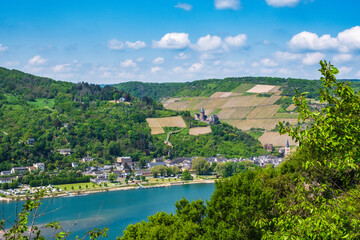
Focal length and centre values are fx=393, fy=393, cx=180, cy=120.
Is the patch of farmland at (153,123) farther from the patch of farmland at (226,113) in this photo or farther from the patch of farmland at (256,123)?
the patch of farmland at (226,113)

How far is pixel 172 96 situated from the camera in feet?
358

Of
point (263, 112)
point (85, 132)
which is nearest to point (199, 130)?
point (263, 112)

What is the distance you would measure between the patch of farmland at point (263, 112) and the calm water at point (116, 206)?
108 ft

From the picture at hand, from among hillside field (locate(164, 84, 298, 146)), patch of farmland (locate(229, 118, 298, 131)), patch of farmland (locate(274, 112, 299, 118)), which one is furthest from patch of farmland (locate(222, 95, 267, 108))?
patch of farmland (locate(274, 112, 299, 118))

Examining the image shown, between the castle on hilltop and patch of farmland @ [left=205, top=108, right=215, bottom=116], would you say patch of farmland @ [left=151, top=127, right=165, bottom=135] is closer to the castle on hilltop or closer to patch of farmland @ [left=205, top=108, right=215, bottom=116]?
the castle on hilltop

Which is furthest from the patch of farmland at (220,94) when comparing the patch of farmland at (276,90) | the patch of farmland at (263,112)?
the patch of farmland at (263,112)

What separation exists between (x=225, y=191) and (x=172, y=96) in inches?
3909

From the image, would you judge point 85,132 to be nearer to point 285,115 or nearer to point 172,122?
point 172,122

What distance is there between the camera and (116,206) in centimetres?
2973

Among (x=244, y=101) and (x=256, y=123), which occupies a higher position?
(x=244, y=101)

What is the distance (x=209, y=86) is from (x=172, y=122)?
1715 inches

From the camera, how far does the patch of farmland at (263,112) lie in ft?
225

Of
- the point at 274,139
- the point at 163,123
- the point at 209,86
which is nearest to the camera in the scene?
the point at 274,139

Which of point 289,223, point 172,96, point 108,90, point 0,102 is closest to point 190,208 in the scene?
point 289,223
